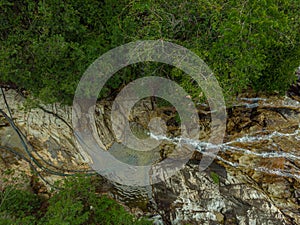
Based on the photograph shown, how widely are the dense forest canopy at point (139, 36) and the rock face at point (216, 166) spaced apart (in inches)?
44.9

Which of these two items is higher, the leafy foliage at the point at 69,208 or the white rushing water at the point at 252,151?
the white rushing water at the point at 252,151

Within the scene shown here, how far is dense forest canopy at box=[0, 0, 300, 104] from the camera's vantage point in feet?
17.7

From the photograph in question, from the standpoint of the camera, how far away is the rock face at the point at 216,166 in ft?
22.3

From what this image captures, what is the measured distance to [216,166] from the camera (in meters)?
7.68

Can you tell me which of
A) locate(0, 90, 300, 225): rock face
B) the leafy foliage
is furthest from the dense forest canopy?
the leafy foliage

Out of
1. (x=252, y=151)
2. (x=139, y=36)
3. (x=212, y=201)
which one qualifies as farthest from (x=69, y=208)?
(x=252, y=151)

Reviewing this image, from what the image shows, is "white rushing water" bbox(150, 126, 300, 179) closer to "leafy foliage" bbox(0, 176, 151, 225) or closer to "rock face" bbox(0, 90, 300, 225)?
"rock face" bbox(0, 90, 300, 225)

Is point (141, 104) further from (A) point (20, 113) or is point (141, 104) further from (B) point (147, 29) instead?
(A) point (20, 113)

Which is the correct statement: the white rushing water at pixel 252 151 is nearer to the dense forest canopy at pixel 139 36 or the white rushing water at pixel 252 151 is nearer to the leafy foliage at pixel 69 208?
the dense forest canopy at pixel 139 36

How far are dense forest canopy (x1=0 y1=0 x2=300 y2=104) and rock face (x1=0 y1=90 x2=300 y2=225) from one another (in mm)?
1141

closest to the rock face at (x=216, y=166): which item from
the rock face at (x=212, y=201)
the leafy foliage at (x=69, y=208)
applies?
the rock face at (x=212, y=201)

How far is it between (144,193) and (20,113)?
14.8ft

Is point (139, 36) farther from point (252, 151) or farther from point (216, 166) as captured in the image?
point (252, 151)

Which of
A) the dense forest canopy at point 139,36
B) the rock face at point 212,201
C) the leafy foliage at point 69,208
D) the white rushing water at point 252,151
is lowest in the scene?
the leafy foliage at point 69,208
